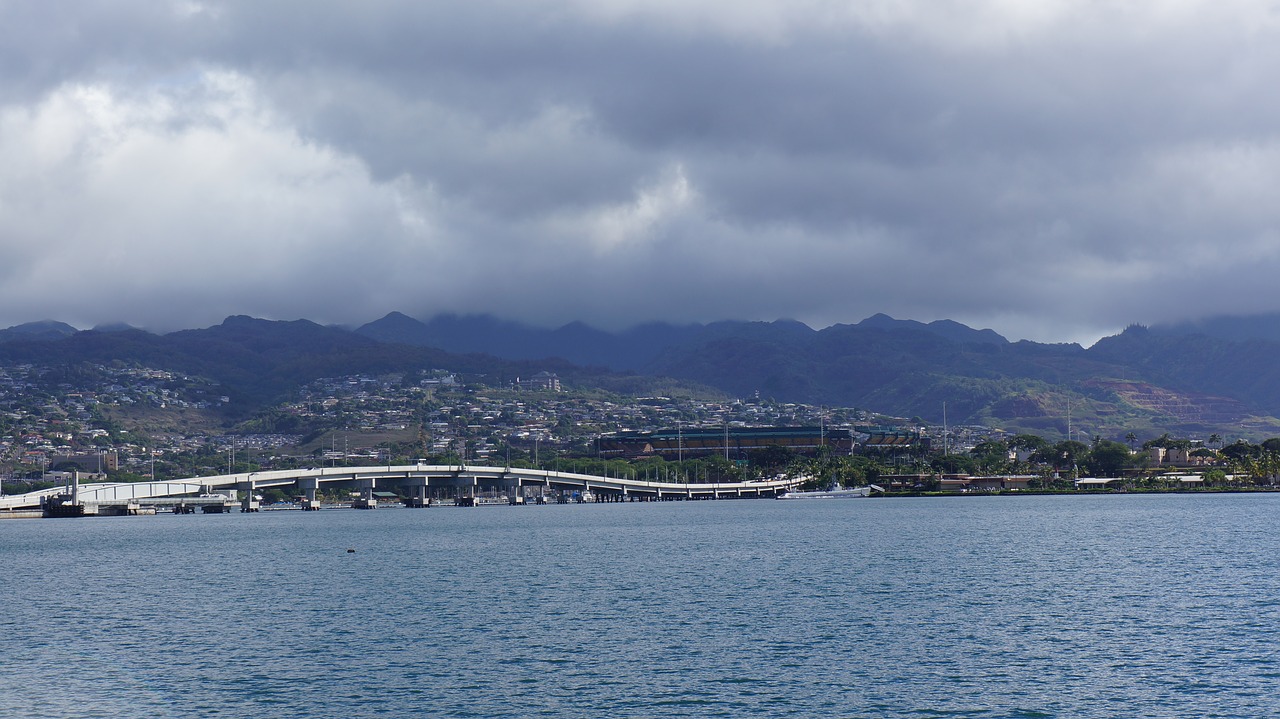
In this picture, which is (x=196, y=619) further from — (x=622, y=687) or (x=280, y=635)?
(x=622, y=687)

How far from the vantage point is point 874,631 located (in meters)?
50.8

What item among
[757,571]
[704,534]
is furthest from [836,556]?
[704,534]

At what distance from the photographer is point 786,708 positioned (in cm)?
3725

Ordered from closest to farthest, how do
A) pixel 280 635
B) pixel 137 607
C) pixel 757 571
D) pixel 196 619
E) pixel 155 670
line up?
pixel 155 670, pixel 280 635, pixel 196 619, pixel 137 607, pixel 757 571

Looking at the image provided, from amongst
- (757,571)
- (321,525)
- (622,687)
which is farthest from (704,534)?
(622,687)

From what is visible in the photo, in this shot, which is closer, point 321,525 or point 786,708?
point 786,708

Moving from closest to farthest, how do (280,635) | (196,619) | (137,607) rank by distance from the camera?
(280,635) → (196,619) → (137,607)

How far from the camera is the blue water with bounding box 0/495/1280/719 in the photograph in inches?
1529

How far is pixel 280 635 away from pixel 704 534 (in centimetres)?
6905

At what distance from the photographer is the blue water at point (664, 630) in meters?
38.8

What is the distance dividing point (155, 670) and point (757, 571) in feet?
129

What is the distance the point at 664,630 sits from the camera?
51.8 meters

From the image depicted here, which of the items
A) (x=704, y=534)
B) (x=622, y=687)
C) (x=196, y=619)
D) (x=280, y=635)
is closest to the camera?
(x=622, y=687)

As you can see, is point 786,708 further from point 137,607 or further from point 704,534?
point 704,534
